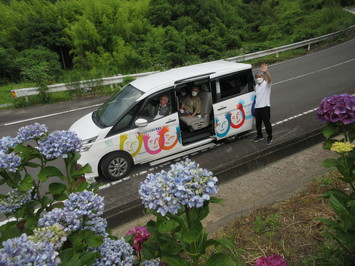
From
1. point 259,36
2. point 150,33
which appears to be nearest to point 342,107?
point 150,33

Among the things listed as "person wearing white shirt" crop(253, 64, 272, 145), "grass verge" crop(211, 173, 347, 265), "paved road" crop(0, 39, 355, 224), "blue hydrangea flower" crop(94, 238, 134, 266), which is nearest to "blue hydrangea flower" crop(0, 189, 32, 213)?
"blue hydrangea flower" crop(94, 238, 134, 266)

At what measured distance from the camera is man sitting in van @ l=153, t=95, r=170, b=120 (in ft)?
19.0

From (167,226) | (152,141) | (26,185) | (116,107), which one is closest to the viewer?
(167,226)

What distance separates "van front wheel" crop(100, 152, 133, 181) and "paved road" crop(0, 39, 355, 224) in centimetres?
18

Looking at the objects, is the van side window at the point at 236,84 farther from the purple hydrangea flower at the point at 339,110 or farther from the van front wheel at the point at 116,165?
the purple hydrangea flower at the point at 339,110

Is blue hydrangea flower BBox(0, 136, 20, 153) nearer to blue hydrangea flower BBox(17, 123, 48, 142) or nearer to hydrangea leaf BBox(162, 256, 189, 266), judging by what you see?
blue hydrangea flower BBox(17, 123, 48, 142)

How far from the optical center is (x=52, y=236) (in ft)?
4.34

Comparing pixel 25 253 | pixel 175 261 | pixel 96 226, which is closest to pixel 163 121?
pixel 175 261

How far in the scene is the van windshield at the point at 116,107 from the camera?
565cm

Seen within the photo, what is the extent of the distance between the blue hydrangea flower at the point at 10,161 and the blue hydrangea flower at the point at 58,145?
0.58ft

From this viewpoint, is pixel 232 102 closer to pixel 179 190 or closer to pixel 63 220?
pixel 179 190

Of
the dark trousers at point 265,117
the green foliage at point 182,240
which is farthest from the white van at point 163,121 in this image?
the green foliage at point 182,240

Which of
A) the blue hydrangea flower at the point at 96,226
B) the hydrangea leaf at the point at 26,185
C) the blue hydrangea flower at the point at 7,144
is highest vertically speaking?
the blue hydrangea flower at the point at 7,144

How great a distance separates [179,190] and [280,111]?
→ 7883mm
